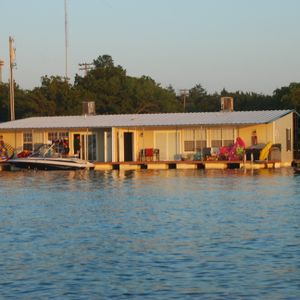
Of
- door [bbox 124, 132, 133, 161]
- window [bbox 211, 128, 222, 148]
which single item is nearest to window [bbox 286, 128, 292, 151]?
window [bbox 211, 128, 222, 148]

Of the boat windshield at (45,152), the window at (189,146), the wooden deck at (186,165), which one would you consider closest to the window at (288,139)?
the wooden deck at (186,165)

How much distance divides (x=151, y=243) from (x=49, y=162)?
3548 cm

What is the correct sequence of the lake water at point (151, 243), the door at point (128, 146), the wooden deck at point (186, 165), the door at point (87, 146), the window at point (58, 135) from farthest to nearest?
the window at point (58, 135) < the door at point (87, 146) < the door at point (128, 146) < the wooden deck at point (186, 165) < the lake water at point (151, 243)

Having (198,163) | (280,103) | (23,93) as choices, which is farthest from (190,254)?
(23,93)

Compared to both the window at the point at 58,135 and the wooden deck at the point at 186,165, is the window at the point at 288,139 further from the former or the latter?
the window at the point at 58,135

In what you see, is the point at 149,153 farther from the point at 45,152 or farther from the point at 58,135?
the point at 45,152

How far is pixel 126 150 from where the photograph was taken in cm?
6200

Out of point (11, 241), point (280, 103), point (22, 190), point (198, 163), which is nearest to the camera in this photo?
point (11, 241)

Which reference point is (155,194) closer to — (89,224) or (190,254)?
(89,224)

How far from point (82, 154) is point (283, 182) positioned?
65.6 feet

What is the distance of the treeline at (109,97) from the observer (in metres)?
85.3

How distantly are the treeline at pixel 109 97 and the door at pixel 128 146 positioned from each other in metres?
19.2

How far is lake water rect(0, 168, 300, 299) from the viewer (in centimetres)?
1734

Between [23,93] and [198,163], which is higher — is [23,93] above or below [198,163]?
above
